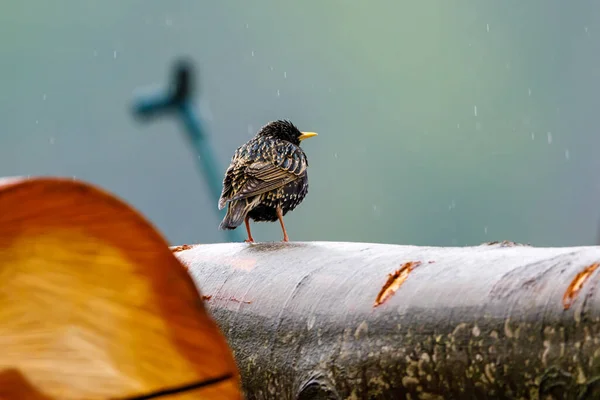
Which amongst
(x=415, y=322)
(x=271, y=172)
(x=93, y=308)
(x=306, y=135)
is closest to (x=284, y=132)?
(x=306, y=135)

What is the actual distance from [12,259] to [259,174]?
207 cm

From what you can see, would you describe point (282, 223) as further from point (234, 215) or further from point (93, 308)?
point (93, 308)

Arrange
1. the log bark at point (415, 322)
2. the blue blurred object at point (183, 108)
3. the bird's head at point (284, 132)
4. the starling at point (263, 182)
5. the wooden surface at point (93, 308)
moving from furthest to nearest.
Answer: the blue blurred object at point (183, 108) < the bird's head at point (284, 132) < the starling at point (263, 182) < the log bark at point (415, 322) < the wooden surface at point (93, 308)

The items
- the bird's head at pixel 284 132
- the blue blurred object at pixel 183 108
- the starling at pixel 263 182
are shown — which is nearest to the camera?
the starling at pixel 263 182

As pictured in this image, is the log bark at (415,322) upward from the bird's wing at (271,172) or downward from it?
downward

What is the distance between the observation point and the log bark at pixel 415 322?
1408 millimetres

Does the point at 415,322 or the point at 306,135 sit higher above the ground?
the point at 306,135

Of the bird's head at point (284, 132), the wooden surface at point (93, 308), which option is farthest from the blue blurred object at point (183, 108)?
the wooden surface at point (93, 308)

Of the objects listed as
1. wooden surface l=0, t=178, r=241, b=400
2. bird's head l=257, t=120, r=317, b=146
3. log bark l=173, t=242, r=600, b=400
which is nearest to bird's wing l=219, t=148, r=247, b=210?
bird's head l=257, t=120, r=317, b=146

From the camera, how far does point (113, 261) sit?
107 centimetres

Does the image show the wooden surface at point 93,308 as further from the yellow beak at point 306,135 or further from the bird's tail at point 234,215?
the yellow beak at point 306,135

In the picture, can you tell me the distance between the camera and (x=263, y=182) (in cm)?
307

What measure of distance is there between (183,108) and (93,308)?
681cm

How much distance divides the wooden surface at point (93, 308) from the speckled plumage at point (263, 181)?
1.81 metres
